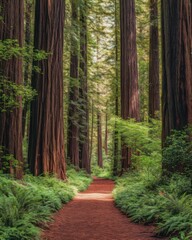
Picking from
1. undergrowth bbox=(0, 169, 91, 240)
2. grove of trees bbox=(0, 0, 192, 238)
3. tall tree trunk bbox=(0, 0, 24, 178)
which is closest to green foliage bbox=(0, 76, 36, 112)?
grove of trees bbox=(0, 0, 192, 238)

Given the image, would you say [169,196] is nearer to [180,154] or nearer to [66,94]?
[180,154]

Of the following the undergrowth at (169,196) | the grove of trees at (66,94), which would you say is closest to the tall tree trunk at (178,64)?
the grove of trees at (66,94)

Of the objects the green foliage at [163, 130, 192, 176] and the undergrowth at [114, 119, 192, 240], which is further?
the green foliage at [163, 130, 192, 176]

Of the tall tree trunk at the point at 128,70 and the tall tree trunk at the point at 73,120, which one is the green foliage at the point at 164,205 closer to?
the tall tree trunk at the point at 128,70

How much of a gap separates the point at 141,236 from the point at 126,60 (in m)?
11.9

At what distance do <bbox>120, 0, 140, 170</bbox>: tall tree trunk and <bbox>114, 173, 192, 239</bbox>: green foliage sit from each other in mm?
6924

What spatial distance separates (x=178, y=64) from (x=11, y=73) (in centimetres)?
441

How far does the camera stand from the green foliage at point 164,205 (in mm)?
5105

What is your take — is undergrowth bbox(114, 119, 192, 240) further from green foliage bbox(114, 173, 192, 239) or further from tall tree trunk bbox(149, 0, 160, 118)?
tall tree trunk bbox(149, 0, 160, 118)

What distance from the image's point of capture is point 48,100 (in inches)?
465

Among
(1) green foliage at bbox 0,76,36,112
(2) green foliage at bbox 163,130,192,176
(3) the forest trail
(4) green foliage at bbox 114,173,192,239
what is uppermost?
(1) green foliage at bbox 0,76,36,112

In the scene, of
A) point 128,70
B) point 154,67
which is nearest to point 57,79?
point 128,70

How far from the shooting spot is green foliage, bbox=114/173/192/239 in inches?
201

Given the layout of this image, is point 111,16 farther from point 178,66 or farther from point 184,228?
point 184,228
